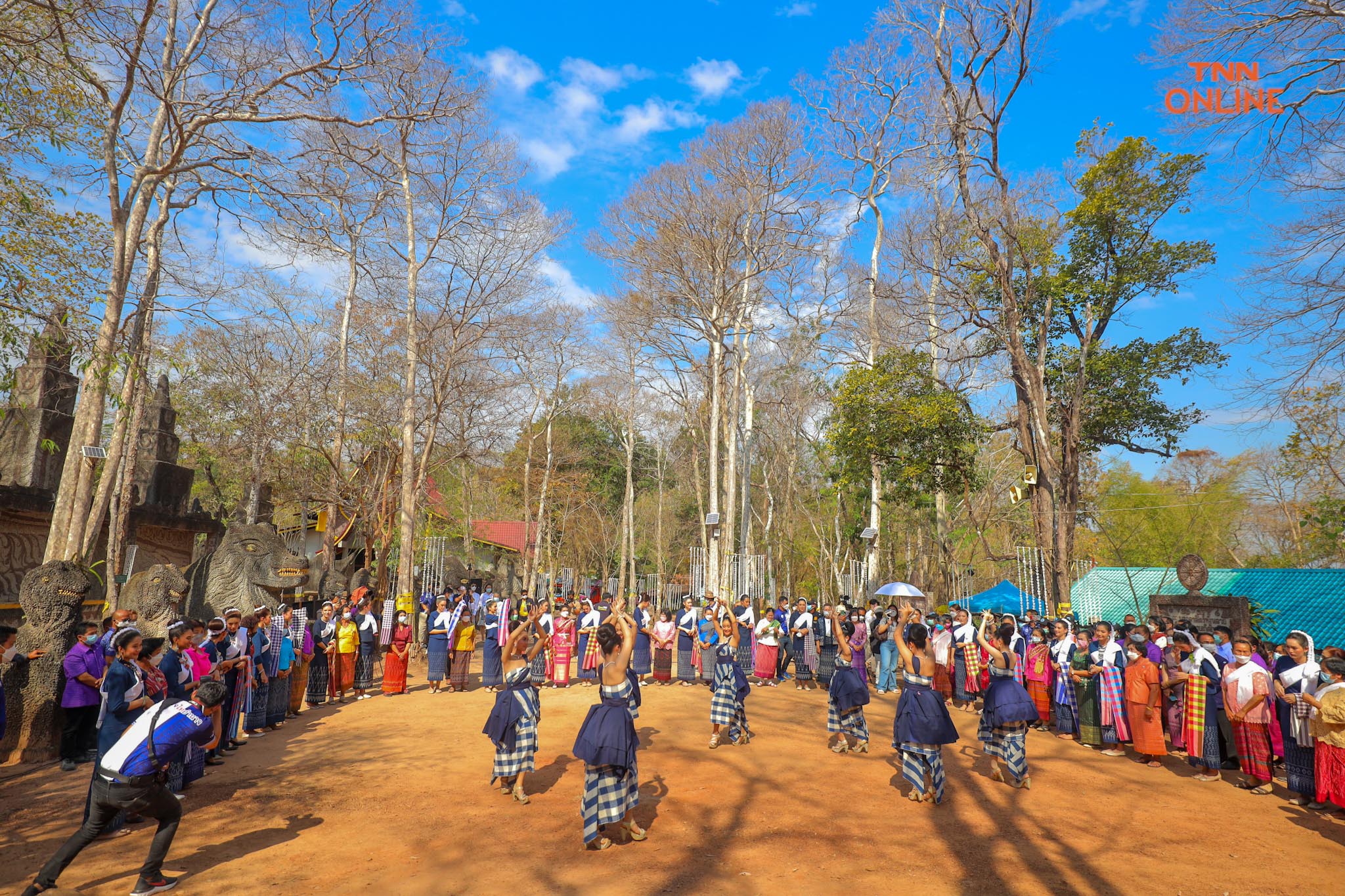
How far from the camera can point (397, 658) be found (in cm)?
1238

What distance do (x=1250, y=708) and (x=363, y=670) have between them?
1186 cm

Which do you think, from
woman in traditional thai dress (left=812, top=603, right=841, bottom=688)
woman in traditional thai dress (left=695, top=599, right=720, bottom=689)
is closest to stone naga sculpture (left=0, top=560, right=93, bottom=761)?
woman in traditional thai dress (left=695, top=599, right=720, bottom=689)

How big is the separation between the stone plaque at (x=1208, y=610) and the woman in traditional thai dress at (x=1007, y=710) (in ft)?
21.9

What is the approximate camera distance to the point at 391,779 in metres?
7.18

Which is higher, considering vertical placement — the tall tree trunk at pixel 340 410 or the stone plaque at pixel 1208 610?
the tall tree trunk at pixel 340 410

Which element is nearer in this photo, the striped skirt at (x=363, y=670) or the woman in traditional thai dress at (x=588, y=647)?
the striped skirt at (x=363, y=670)

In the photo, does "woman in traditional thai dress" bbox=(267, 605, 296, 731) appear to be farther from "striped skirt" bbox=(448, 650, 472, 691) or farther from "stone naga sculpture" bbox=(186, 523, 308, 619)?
"stone naga sculpture" bbox=(186, 523, 308, 619)

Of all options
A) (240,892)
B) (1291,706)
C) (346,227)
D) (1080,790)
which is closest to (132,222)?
(346,227)

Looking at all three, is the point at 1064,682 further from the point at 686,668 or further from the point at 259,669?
the point at 259,669

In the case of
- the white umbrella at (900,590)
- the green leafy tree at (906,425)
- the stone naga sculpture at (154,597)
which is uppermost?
the green leafy tree at (906,425)

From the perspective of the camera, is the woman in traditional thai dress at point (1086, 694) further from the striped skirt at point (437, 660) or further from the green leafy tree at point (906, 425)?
the striped skirt at point (437, 660)

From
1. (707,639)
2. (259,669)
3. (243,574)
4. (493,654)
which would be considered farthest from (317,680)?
(707,639)

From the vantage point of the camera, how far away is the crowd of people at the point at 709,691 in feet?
17.6

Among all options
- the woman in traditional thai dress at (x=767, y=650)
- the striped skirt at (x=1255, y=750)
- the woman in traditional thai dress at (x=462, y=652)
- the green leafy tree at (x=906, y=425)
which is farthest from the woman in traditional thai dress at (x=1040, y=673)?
the woman in traditional thai dress at (x=462, y=652)
